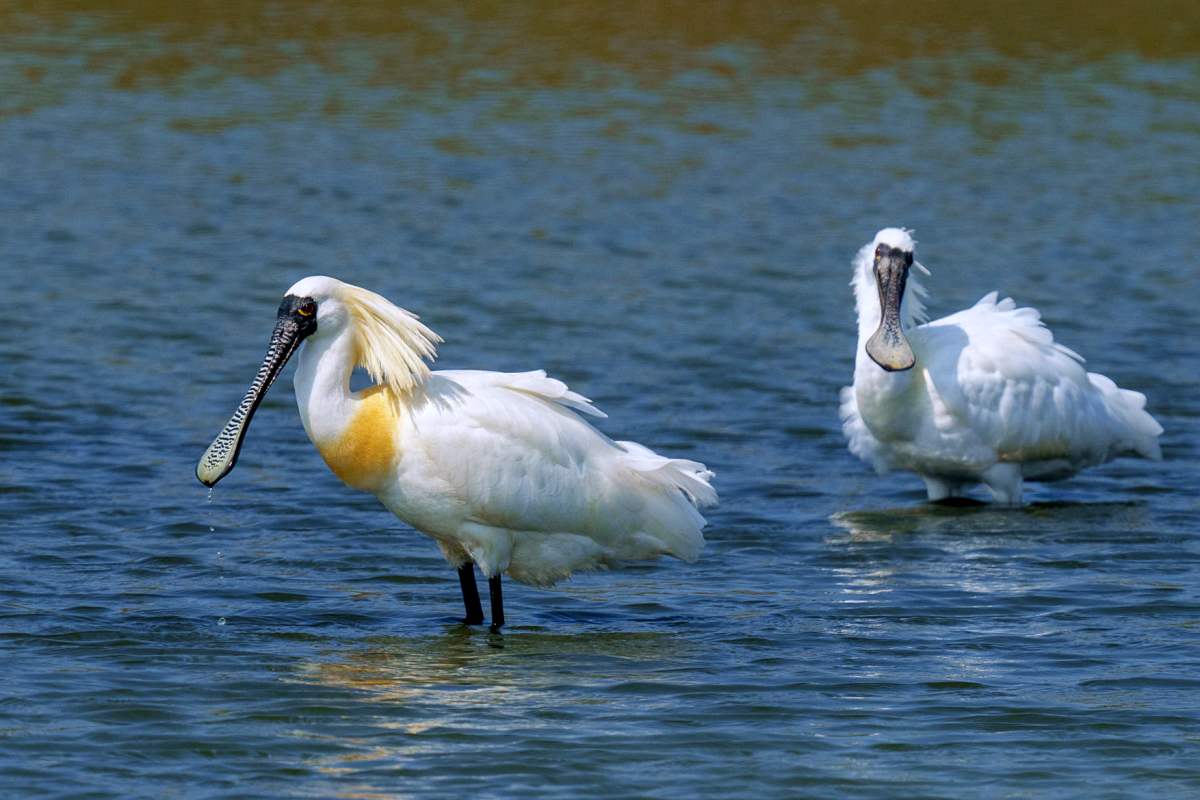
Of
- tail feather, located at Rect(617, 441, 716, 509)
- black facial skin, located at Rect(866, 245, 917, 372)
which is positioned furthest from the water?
black facial skin, located at Rect(866, 245, 917, 372)

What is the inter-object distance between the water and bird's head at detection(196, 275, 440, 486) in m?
1.07

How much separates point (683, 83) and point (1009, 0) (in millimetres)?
8514

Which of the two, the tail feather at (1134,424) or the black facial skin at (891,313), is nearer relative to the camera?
the black facial skin at (891,313)

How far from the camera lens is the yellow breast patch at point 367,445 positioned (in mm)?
8797

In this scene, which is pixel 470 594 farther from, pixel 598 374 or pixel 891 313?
pixel 598 374

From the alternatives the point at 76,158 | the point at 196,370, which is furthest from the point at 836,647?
the point at 76,158

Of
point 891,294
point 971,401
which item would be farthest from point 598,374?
point 971,401

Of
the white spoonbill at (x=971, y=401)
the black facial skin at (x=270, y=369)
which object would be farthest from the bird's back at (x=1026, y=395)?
the black facial skin at (x=270, y=369)

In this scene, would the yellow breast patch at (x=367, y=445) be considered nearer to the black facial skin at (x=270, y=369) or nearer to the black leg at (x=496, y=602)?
the black facial skin at (x=270, y=369)

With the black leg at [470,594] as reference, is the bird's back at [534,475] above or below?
above

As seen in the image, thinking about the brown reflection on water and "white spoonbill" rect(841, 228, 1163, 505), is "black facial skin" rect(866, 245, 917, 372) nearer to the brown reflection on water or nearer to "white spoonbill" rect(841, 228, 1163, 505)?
"white spoonbill" rect(841, 228, 1163, 505)

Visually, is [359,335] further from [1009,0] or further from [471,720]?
[1009,0]

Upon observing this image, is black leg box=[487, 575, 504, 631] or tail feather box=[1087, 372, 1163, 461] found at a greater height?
tail feather box=[1087, 372, 1163, 461]

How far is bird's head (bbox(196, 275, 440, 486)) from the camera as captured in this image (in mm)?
8852
